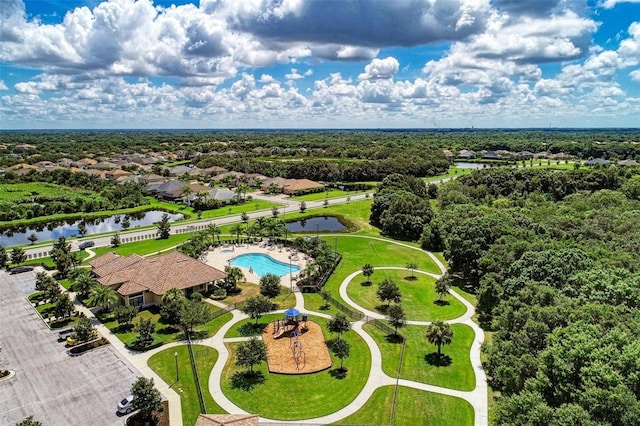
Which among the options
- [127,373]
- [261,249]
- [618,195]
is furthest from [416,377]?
[618,195]

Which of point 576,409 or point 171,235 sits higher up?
point 576,409

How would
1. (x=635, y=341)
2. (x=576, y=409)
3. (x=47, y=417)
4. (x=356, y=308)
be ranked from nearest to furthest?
1. (x=576, y=409)
2. (x=635, y=341)
3. (x=47, y=417)
4. (x=356, y=308)

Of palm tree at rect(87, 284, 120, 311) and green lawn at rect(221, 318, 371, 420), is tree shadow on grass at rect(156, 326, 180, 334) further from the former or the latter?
green lawn at rect(221, 318, 371, 420)

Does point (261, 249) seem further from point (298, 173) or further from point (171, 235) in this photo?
point (298, 173)

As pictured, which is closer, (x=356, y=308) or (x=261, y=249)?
(x=356, y=308)

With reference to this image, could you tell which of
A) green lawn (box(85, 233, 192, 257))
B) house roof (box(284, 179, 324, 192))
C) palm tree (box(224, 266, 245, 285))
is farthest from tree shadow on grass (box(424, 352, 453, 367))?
house roof (box(284, 179, 324, 192))

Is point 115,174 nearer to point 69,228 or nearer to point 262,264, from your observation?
point 69,228

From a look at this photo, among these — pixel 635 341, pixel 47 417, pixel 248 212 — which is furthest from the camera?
pixel 248 212

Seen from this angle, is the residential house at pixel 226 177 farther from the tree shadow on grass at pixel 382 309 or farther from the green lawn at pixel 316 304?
the tree shadow on grass at pixel 382 309

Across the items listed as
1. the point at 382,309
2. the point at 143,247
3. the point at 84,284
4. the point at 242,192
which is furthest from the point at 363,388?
A: the point at 242,192
